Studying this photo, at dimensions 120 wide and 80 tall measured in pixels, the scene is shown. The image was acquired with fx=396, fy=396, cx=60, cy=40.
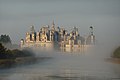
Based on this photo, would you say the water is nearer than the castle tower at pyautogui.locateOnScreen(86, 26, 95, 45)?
Yes

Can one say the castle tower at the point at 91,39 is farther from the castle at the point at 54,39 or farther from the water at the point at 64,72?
the water at the point at 64,72

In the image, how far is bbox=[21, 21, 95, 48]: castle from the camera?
270 feet

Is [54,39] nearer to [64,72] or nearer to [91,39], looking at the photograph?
[91,39]

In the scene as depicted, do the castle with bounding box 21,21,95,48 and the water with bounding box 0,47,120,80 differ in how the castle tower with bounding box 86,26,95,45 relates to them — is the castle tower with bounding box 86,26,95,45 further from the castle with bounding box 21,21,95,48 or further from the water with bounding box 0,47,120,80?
the water with bounding box 0,47,120,80

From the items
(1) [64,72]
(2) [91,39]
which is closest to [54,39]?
(2) [91,39]

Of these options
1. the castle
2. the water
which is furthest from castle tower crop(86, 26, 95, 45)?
the water

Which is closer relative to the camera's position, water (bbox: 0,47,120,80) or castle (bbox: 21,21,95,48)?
water (bbox: 0,47,120,80)

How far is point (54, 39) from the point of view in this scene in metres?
84.8

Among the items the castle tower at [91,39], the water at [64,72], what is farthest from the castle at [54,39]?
the water at [64,72]

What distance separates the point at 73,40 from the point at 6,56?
42.9m

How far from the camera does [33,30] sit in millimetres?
85750

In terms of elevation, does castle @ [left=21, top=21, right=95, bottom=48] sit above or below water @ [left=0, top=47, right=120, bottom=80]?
above

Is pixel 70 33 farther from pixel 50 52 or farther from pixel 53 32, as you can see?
pixel 50 52

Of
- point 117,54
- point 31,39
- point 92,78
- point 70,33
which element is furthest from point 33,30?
point 92,78
